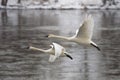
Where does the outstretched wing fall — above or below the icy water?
above

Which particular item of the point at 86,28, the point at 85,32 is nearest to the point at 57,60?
the point at 85,32

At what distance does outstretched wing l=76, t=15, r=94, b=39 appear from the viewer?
33.4 feet

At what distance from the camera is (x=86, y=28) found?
10.3 meters

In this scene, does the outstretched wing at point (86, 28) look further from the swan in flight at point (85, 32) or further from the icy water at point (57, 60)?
the icy water at point (57, 60)

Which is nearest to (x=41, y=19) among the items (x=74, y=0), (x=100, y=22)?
(x=100, y=22)

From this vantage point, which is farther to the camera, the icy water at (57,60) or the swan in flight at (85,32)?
the icy water at (57,60)

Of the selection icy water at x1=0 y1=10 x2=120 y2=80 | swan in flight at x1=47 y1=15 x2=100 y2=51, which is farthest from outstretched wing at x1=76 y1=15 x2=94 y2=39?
icy water at x1=0 y1=10 x2=120 y2=80

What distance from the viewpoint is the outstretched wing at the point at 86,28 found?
33.4 feet

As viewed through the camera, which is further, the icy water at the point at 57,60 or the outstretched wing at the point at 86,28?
the icy water at the point at 57,60

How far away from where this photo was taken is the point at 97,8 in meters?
42.9

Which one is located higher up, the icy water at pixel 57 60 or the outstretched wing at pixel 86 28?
the outstretched wing at pixel 86 28

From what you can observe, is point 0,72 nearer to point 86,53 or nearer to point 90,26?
point 90,26

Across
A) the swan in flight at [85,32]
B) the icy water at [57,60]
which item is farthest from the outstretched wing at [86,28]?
the icy water at [57,60]

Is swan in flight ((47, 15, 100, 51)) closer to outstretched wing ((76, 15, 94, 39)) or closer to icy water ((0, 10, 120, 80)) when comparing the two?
outstretched wing ((76, 15, 94, 39))
